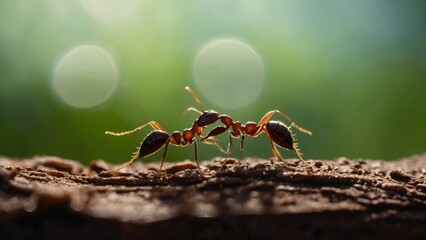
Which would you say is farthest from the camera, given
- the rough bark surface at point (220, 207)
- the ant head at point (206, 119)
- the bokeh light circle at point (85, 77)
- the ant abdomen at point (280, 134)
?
the bokeh light circle at point (85, 77)

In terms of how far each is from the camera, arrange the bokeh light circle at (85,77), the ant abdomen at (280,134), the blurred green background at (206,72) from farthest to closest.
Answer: the bokeh light circle at (85,77), the blurred green background at (206,72), the ant abdomen at (280,134)

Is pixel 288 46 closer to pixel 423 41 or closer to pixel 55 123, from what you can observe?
pixel 423 41

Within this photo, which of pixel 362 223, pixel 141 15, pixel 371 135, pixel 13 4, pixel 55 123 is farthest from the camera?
pixel 141 15

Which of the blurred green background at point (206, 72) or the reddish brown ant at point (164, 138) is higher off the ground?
the blurred green background at point (206, 72)

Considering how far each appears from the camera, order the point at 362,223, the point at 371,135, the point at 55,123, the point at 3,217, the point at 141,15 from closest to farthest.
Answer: the point at 3,217 → the point at 362,223 → the point at 55,123 → the point at 371,135 → the point at 141,15

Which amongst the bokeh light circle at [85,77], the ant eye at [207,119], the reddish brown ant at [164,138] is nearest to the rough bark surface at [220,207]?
A: the reddish brown ant at [164,138]

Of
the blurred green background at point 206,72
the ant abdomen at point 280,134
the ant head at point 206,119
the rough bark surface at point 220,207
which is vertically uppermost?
the blurred green background at point 206,72

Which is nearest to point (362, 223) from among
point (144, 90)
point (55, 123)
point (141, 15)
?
point (55, 123)

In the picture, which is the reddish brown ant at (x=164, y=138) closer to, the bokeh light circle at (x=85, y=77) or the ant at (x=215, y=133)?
the ant at (x=215, y=133)
